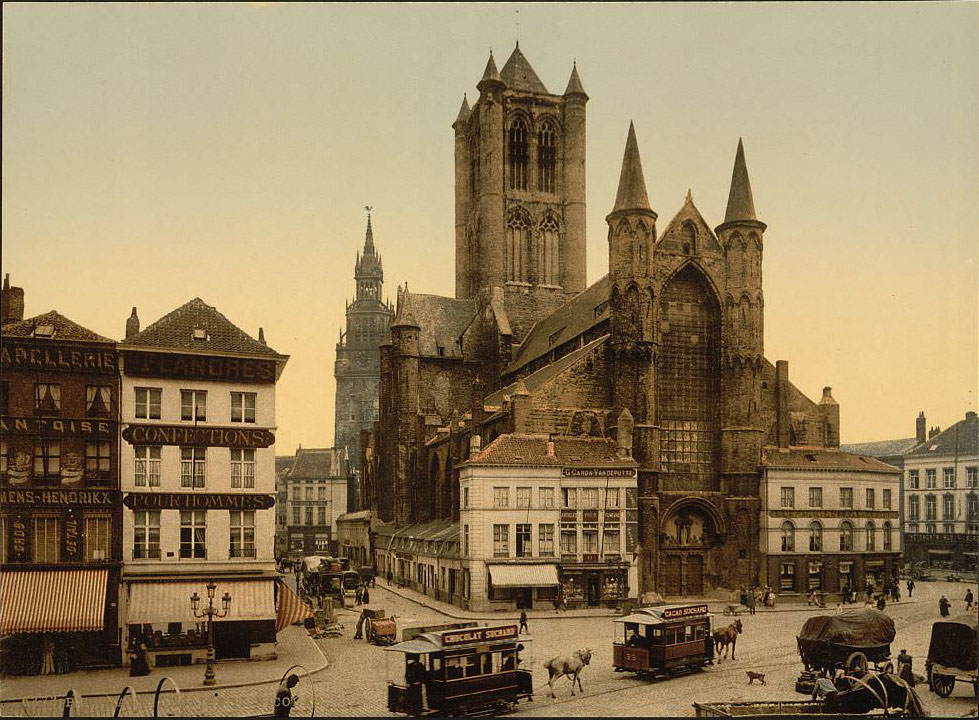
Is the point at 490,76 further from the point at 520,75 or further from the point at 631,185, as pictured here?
the point at 631,185

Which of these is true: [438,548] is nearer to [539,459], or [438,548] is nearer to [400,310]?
[539,459]

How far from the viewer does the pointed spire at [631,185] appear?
204ft

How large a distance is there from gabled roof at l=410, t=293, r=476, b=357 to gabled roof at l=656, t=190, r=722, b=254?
29.8m

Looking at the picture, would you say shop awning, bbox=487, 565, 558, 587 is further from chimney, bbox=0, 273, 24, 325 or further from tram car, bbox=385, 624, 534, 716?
chimney, bbox=0, 273, 24, 325

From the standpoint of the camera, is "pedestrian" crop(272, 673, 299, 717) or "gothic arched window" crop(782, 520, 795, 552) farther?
"gothic arched window" crop(782, 520, 795, 552)

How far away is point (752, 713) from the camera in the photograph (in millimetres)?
27625

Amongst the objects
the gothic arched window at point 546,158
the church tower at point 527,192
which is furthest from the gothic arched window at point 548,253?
the gothic arched window at point 546,158

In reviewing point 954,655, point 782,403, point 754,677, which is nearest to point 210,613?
point 754,677

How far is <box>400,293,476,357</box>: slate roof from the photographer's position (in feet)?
298

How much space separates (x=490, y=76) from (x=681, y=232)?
3661 centimetres

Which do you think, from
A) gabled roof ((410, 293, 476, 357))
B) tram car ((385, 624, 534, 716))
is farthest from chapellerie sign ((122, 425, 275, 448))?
gabled roof ((410, 293, 476, 357))

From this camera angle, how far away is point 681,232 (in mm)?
63625

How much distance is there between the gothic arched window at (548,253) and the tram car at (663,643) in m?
63.9

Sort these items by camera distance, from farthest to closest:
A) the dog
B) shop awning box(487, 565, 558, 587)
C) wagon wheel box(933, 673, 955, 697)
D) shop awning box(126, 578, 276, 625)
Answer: shop awning box(487, 565, 558, 587) → shop awning box(126, 578, 276, 625) → the dog → wagon wheel box(933, 673, 955, 697)
